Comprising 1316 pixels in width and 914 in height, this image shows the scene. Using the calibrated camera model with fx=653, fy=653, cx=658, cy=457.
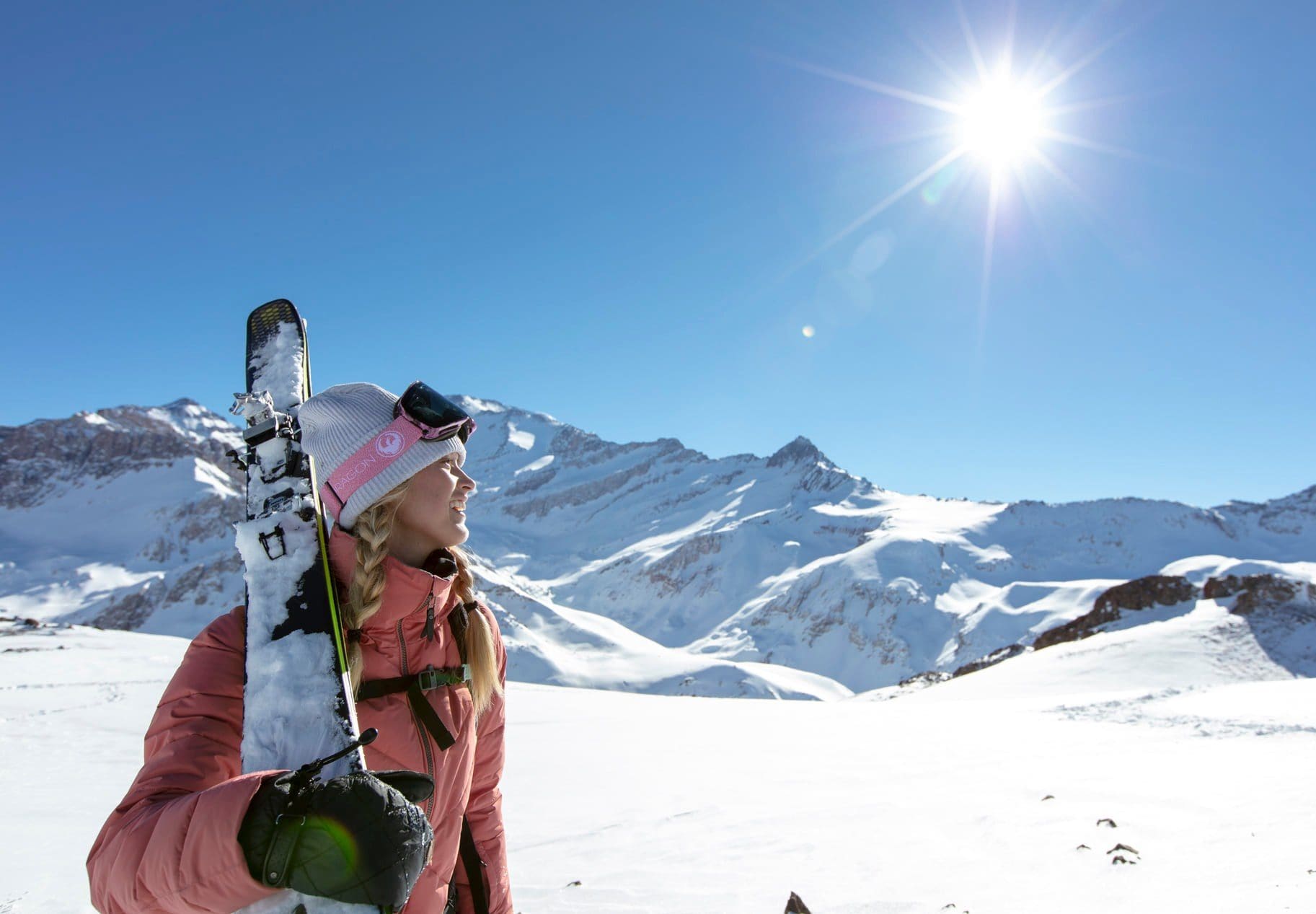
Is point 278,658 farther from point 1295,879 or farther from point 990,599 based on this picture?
point 990,599

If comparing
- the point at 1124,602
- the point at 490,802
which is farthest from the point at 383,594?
the point at 1124,602

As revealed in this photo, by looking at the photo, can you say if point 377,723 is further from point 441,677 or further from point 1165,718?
point 1165,718

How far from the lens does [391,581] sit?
6.35 feet

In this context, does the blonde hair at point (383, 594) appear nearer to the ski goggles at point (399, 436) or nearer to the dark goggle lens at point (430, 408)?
the ski goggles at point (399, 436)

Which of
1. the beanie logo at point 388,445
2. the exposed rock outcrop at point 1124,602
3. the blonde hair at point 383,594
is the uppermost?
the exposed rock outcrop at point 1124,602

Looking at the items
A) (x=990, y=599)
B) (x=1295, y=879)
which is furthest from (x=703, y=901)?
(x=990, y=599)

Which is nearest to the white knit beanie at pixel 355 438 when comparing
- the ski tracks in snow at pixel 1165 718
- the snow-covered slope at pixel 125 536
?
the ski tracks in snow at pixel 1165 718

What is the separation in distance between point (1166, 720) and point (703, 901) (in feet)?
40.1

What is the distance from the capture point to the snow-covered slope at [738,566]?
93188mm

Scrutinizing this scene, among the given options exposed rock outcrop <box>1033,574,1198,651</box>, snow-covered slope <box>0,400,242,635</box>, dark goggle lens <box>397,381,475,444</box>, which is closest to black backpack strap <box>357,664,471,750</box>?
dark goggle lens <box>397,381,475,444</box>

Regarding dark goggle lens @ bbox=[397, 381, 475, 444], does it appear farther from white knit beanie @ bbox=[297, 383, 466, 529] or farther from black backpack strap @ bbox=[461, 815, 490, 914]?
black backpack strap @ bbox=[461, 815, 490, 914]

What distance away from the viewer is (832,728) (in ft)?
45.7

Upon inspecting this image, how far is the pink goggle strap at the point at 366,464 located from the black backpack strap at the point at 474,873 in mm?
1226

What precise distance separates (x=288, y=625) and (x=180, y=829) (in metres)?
0.56
